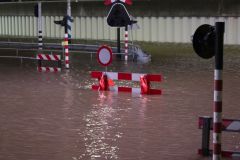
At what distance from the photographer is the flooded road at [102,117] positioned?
842 centimetres

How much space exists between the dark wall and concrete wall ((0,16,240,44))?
335 millimetres

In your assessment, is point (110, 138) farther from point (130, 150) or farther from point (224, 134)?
point (224, 134)

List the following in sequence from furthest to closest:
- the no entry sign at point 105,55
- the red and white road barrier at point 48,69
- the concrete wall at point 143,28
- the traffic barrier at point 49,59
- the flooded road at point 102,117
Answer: the concrete wall at point 143,28 < the red and white road barrier at point 48,69 < the traffic barrier at point 49,59 < the no entry sign at point 105,55 < the flooded road at point 102,117

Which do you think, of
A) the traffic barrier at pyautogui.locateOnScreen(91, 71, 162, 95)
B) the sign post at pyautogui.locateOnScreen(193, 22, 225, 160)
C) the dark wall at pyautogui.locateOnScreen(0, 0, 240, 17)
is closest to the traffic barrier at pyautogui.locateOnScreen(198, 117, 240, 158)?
the sign post at pyautogui.locateOnScreen(193, 22, 225, 160)

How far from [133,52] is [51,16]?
724 inches

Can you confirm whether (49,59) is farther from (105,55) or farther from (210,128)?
(210,128)

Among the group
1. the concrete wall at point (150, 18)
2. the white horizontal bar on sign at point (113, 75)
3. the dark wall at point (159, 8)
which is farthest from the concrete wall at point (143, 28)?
the white horizontal bar on sign at point (113, 75)

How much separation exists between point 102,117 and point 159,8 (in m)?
24.2

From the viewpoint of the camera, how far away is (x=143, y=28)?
36094 mm

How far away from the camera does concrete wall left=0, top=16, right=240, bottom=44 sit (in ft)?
103

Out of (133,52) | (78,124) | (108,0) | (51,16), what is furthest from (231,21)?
(78,124)

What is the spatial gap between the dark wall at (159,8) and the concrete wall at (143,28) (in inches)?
13.2

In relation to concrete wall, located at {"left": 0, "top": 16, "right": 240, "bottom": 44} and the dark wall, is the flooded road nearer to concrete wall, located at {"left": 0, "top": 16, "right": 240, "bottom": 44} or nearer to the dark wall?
the dark wall

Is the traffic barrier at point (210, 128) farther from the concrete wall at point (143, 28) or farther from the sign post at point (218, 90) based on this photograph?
the concrete wall at point (143, 28)
